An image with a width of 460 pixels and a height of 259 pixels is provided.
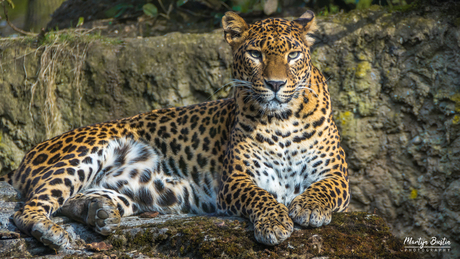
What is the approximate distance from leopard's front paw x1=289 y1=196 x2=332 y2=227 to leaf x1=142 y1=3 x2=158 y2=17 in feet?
22.1

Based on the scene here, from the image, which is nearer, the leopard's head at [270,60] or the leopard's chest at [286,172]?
the leopard's head at [270,60]

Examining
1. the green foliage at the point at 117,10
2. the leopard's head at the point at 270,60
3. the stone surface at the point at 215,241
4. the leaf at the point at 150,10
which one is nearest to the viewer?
the stone surface at the point at 215,241

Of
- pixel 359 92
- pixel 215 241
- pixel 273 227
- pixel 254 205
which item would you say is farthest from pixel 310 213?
pixel 359 92

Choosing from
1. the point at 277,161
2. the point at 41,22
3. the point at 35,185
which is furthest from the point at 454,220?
the point at 41,22

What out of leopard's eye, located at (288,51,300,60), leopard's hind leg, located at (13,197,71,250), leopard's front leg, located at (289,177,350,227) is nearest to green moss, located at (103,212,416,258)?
leopard's front leg, located at (289,177,350,227)

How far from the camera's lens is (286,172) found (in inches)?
220

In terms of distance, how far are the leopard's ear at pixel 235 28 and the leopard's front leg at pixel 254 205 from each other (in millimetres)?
1522

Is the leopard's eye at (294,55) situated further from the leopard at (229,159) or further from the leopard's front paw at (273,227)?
the leopard's front paw at (273,227)

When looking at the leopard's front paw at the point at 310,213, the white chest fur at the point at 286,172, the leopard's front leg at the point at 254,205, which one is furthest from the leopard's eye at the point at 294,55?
the leopard's front paw at the point at 310,213

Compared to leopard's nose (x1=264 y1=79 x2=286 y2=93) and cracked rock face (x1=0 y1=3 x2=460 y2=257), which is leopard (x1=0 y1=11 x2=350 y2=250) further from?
cracked rock face (x1=0 y1=3 x2=460 y2=257)

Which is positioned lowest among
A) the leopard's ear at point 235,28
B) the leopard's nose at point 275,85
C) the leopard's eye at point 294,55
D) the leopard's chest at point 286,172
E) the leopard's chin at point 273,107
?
the leopard's chest at point 286,172

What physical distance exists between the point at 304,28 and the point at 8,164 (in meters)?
6.20

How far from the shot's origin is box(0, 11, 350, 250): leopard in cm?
501

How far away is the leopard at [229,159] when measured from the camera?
5.01 meters
